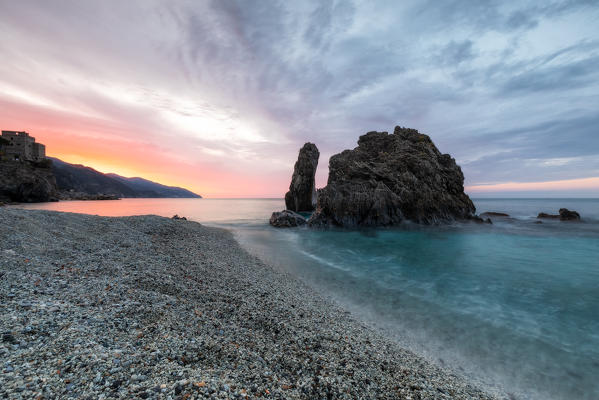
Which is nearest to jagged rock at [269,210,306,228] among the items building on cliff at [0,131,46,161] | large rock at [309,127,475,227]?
large rock at [309,127,475,227]

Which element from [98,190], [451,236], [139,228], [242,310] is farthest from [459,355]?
[98,190]

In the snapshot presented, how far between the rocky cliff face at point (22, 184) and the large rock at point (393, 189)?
8637cm

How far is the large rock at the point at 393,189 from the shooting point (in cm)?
3319

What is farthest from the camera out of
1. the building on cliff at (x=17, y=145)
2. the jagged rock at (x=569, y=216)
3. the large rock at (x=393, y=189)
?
the building on cliff at (x=17, y=145)

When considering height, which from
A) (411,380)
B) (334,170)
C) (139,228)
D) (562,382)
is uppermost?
(334,170)

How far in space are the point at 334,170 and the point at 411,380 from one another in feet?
119

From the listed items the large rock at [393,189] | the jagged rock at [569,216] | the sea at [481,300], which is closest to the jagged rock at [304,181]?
the large rock at [393,189]

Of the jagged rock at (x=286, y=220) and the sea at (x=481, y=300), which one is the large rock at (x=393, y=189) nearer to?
the jagged rock at (x=286, y=220)

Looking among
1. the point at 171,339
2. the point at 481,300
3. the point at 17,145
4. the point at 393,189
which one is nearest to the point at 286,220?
the point at 393,189

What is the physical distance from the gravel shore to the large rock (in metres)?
25.2

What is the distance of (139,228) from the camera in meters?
15.3

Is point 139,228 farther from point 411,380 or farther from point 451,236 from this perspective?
point 451,236

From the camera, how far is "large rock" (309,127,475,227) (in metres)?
33.2

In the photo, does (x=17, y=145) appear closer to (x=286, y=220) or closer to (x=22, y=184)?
(x=22, y=184)
